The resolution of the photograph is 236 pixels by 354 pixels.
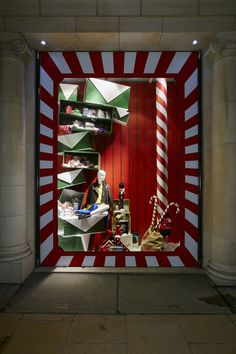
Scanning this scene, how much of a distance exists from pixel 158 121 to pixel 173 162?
3.81 ft

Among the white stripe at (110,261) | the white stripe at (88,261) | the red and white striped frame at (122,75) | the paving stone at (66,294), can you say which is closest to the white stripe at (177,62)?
the red and white striped frame at (122,75)

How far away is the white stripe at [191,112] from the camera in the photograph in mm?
4488

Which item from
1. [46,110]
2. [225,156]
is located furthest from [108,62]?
[225,156]

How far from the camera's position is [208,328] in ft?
9.22

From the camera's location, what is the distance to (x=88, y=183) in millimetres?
6992

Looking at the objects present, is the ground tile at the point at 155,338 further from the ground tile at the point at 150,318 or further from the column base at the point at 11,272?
the column base at the point at 11,272

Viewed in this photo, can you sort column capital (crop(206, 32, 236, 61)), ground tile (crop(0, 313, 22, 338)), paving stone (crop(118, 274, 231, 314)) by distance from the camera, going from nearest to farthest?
ground tile (crop(0, 313, 22, 338)), paving stone (crop(118, 274, 231, 314)), column capital (crop(206, 32, 236, 61))

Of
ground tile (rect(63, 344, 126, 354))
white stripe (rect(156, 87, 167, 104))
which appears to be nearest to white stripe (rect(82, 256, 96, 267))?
ground tile (rect(63, 344, 126, 354))

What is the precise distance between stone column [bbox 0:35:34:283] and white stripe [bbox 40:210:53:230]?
434mm

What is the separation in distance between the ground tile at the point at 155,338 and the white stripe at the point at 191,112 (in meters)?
3.19

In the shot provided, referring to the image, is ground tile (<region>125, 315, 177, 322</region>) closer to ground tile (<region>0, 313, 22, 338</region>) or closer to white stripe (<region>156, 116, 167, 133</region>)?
ground tile (<region>0, 313, 22, 338</region>)

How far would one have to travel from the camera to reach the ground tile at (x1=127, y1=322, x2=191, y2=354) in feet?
8.05

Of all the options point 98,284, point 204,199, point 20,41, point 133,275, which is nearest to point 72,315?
point 98,284

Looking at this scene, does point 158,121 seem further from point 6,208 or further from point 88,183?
point 6,208
